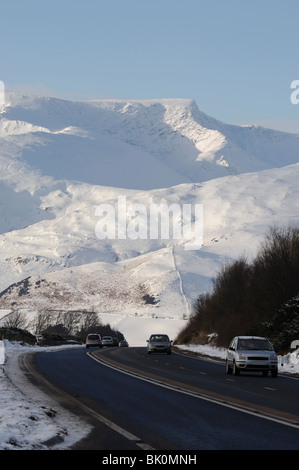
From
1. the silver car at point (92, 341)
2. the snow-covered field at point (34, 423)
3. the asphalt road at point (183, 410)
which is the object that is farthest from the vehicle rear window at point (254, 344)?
the silver car at point (92, 341)

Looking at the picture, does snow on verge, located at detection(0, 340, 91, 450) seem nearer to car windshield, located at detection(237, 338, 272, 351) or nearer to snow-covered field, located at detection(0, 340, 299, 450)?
snow-covered field, located at detection(0, 340, 299, 450)

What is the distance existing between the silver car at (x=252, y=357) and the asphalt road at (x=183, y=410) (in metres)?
2.29

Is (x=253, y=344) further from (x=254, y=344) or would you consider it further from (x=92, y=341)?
(x=92, y=341)

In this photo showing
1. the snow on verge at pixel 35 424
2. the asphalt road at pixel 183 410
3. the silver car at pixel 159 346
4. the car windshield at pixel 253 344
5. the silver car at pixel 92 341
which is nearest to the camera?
the snow on verge at pixel 35 424

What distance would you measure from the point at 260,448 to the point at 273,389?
14051mm

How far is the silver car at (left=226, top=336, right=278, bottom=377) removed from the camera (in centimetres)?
3412

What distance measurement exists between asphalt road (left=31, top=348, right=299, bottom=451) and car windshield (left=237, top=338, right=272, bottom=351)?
11.2 feet

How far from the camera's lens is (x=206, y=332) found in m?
102

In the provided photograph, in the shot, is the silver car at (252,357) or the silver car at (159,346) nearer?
the silver car at (252,357)

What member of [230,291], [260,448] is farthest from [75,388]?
[230,291]

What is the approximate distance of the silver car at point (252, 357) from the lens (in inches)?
1344

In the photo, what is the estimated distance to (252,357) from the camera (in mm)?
34250

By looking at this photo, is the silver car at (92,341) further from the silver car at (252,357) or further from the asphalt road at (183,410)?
the asphalt road at (183,410)
